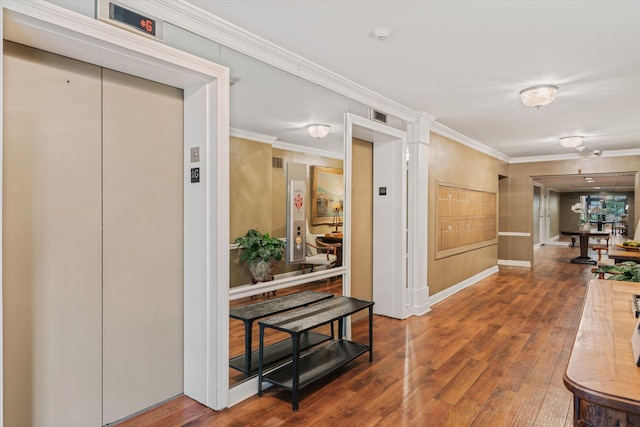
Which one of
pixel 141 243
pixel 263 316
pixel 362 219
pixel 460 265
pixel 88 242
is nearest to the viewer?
pixel 88 242

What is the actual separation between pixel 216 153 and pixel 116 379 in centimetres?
156

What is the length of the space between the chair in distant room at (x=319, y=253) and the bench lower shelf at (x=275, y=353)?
61cm

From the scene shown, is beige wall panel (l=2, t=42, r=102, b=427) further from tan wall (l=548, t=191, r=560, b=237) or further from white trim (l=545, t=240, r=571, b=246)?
tan wall (l=548, t=191, r=560, b=237)

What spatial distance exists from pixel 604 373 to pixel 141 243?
2.45 meters

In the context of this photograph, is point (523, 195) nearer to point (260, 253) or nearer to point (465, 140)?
point (465, 140)

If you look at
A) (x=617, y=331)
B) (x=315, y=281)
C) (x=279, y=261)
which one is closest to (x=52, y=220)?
(x=279, y=261)

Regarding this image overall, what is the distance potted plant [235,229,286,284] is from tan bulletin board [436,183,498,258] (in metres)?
3.15

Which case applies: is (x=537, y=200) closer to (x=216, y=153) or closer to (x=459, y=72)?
(x=459, y=72)

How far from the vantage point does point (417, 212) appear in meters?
4.72

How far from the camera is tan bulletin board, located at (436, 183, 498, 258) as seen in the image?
5.57 metres

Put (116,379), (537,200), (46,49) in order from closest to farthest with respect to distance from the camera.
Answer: (46,49) < (116,379) < (537,200)

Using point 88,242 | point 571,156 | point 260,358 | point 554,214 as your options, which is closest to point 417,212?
point 260,358

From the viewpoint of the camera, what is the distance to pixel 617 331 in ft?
5.02

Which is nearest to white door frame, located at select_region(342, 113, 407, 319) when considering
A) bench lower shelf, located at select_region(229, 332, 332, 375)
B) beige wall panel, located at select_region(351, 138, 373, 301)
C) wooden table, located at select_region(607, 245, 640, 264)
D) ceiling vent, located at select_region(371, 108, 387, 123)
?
beige wall panel, located at select_region(351, 138, 373, 301)
